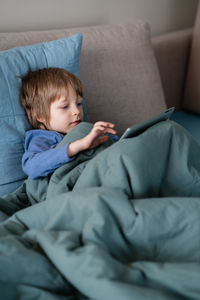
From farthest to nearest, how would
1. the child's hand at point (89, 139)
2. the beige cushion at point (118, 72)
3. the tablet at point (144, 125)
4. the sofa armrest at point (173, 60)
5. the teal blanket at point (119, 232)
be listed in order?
the sofa armrest at point (173, 60) < the beige cushion at point (118, 72) < the child's hand at point (89, 139) < the tablet at point (144, 125) < the teal blanket at point (119, 232)

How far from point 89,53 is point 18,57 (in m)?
0.39

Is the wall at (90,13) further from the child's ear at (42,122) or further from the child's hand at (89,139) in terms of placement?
the child's hand at (89,139)

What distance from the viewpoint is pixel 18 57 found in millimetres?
1296

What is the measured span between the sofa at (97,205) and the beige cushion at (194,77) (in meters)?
0.73

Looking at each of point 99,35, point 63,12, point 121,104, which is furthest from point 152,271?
point 63,12

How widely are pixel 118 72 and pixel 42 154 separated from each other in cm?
68

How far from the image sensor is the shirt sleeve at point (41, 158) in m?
1.12

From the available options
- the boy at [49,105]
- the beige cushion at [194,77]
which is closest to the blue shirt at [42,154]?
the boy at [49,105]

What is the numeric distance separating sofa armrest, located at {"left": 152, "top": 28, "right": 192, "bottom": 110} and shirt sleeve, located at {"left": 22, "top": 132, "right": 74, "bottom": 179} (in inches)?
46.1

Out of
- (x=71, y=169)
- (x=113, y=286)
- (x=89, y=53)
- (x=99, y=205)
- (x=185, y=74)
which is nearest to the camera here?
(x=113, y=286)

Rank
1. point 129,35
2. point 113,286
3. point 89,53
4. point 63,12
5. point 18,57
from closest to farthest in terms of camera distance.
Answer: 1. point 113,286
2. point 18,57
3. point 89,53
4. point 129,35
5. point 63,12

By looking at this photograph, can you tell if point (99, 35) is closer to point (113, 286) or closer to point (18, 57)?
point (18, 57)

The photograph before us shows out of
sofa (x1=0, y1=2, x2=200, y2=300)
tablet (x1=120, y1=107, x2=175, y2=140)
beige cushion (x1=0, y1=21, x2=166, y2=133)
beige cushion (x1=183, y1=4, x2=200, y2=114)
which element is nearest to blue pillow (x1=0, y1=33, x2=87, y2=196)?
sofa (x1=0, y1=2, x2=200, y2=300)

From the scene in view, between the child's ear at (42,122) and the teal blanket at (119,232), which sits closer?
the teal blanket at (119,232)
